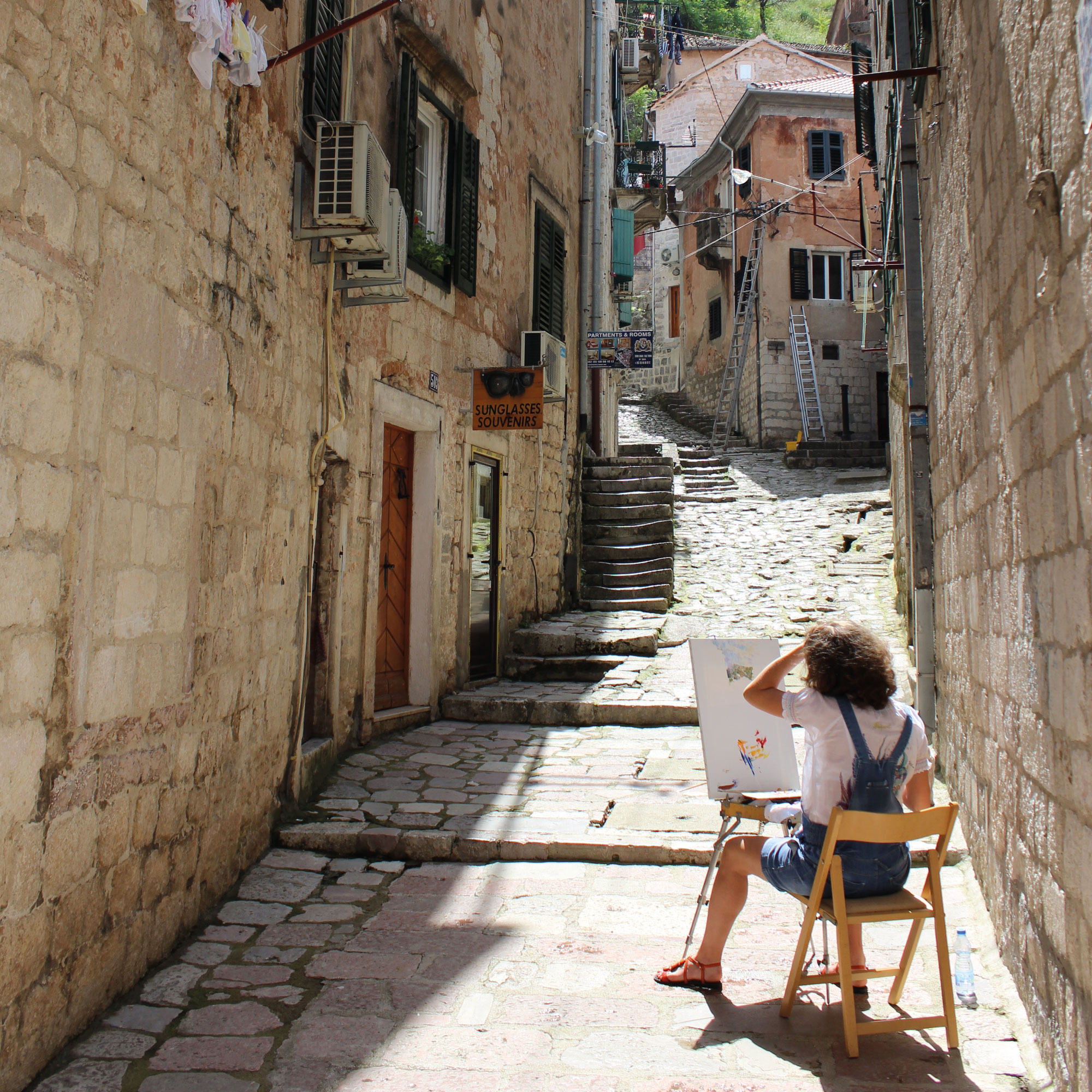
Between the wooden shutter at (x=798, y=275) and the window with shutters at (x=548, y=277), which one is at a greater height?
the wooden shutter at (x=798, y=275)

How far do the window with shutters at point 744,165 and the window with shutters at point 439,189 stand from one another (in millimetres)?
16389

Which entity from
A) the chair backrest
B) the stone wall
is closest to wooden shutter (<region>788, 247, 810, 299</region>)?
the stone wall

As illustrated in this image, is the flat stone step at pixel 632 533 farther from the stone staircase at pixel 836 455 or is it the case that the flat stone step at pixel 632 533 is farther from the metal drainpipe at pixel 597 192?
the stone staircase at pixel 836 455

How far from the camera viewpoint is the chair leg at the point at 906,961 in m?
3.04

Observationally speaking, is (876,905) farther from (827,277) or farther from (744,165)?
(744,165)

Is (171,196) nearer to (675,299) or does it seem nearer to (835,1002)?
(835,1002)

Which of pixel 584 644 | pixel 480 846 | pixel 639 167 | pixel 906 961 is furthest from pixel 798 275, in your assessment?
pixel 906 961

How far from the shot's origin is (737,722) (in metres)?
3.87

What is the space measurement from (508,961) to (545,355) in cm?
699

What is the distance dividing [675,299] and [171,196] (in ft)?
93.4

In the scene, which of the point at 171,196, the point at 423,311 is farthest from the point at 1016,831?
the point at 423,311

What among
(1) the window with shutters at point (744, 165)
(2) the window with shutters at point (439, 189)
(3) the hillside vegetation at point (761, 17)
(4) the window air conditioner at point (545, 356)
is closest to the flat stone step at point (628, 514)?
(4) the window air conditioner at point (545, 356)

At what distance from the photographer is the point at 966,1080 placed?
2.73m

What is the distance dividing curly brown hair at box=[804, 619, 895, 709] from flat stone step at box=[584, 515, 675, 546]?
884 centimetres
